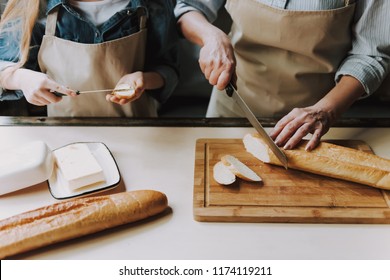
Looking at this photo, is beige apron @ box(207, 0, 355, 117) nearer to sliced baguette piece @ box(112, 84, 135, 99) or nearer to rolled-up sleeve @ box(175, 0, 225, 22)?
rolled-up sleeve @ box(175, 0, 225, 22)

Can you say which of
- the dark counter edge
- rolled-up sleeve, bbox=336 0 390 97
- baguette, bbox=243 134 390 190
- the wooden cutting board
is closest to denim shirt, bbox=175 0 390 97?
rolled-up sleeve, bbox=336 0 390 97

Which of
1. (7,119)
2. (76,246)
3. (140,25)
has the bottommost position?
(76,246)

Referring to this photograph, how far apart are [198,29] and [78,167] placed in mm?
563

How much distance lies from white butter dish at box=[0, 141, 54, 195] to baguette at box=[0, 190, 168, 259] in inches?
4.8

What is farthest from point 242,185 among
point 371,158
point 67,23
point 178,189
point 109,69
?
point 67,23

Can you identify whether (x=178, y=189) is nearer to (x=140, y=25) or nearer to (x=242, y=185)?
(x=242, y=185)

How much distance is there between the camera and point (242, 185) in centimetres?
109

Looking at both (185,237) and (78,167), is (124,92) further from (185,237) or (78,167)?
(185,237)

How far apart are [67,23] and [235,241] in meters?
0.79

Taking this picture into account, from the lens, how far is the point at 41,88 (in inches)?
46.8

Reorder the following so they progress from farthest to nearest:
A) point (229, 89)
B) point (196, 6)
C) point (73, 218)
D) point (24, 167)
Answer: point (196, 6), point (229, 89), point (24, 167), point (73, 218)

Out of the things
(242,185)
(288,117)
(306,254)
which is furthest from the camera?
(288,117)

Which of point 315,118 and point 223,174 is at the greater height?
point 315,118

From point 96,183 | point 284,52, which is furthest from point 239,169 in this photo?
point 284,52
